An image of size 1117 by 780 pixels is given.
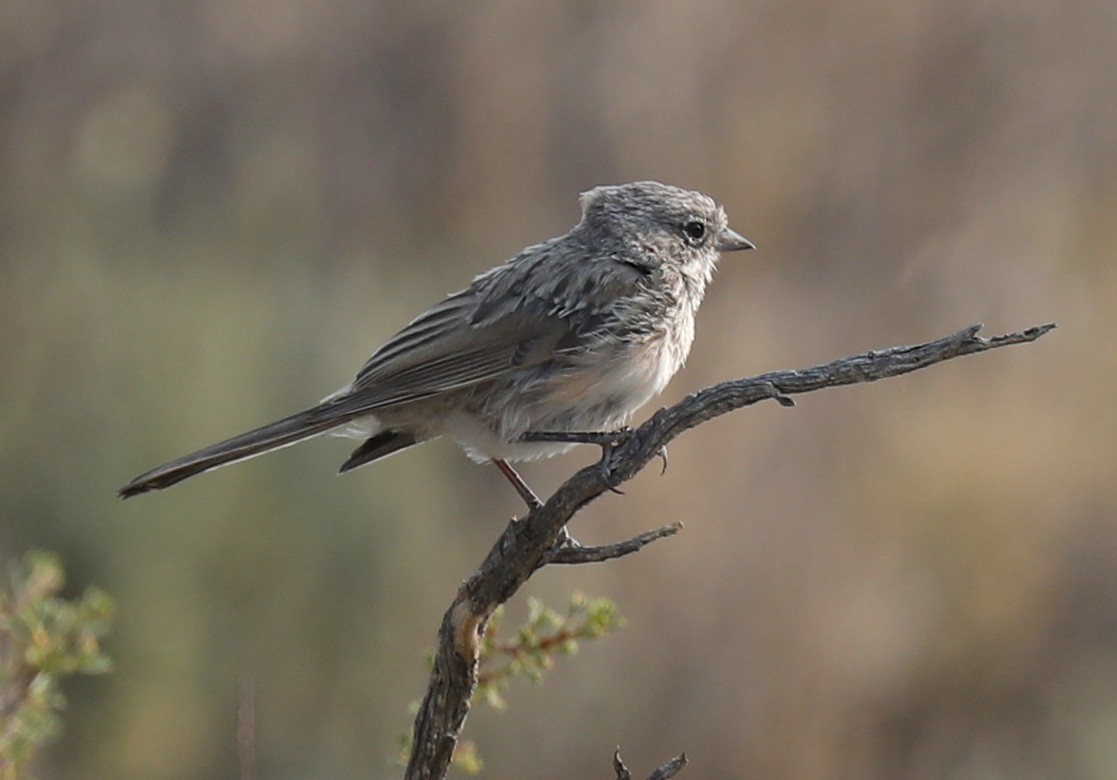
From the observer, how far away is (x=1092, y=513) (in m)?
9.19

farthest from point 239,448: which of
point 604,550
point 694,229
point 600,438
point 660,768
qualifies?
point 694,229

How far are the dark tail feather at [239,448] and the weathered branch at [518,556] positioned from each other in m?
0.82

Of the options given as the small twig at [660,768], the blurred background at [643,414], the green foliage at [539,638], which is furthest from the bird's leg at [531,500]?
the blurred background at [643,414]

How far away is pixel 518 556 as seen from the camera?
3.65m

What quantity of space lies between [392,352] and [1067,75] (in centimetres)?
887

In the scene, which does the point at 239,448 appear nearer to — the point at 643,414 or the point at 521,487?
the point at 521,487

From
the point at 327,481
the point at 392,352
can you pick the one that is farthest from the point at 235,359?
the point at 392,352

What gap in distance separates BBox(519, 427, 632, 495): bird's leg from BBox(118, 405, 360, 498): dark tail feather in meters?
0.60

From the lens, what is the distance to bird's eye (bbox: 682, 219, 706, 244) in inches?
197

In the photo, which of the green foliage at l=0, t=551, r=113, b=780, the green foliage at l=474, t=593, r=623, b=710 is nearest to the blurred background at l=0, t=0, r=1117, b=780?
the green foliage at l=0, t=551, r=113, b=780

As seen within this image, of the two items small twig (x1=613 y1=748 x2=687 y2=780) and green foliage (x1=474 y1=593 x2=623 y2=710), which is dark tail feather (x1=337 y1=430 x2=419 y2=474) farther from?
small twig (x1=613 y1=748 x2=687 y2=780)

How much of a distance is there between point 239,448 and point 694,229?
6.28 ft

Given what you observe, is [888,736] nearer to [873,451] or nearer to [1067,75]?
[873,451]

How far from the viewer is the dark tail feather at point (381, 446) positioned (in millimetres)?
4641
